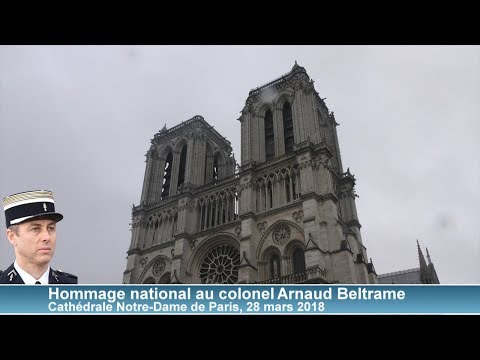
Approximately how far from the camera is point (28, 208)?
7715 mm

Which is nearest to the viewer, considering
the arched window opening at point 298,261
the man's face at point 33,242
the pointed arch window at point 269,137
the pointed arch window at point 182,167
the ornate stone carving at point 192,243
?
the man's face at point 33,242

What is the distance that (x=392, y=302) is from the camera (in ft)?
26.9

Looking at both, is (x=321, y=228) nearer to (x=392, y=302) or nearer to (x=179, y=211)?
(x=179, y=211)

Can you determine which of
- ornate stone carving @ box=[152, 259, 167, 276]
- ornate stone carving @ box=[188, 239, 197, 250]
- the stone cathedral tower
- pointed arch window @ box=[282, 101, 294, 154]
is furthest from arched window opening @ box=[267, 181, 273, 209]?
ornate stone carving @ box=[152, 259, 167, 276]

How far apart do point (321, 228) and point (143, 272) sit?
47.7 feet

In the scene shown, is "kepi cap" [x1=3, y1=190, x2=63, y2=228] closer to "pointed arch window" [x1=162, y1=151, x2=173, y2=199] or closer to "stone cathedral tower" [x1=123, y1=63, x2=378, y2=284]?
"stone cathedral tower" [x1=123, y1=63, x2=378, y2=284]

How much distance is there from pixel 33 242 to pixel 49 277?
79cm

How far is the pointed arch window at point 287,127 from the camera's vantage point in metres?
32.5

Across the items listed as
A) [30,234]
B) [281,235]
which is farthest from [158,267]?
[30,234]

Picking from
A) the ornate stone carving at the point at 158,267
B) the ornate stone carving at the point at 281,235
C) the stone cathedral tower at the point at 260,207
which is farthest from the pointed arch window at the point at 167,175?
the ornate stone carving at the point at 281,235

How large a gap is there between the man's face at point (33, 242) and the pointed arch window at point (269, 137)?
2554cm

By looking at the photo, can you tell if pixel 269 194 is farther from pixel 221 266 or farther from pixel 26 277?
pixel 26 277

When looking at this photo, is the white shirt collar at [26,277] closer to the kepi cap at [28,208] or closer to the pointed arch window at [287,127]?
the kepi cap at [28,208]
